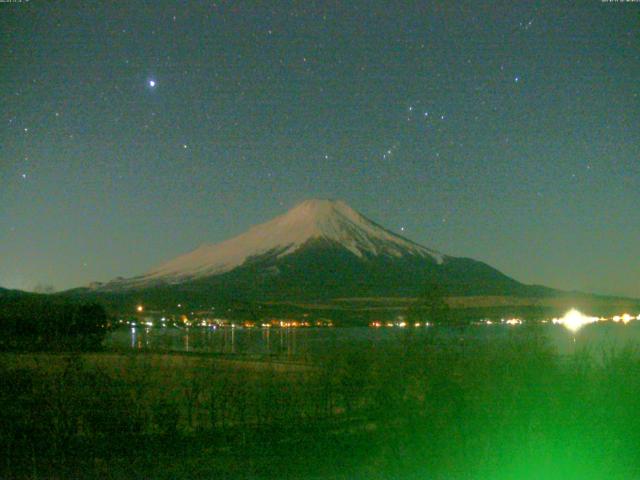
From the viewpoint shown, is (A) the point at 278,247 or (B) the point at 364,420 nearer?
(B) the point at 364,420

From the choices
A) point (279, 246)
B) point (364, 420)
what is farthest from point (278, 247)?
point (364, 420)

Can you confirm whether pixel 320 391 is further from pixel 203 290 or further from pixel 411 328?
pixel 203 290

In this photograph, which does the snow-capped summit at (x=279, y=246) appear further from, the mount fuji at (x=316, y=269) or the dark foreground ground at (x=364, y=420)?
the dark foreground ground at (x=364, y=420)

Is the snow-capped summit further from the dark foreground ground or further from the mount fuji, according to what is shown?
the dark foreground ground

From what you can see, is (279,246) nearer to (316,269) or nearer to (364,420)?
(316,269)

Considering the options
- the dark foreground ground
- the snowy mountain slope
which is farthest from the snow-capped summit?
the dark foreground ground

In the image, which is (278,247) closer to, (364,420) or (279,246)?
(279,246)

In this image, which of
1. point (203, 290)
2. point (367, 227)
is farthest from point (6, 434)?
point (367, 227)
